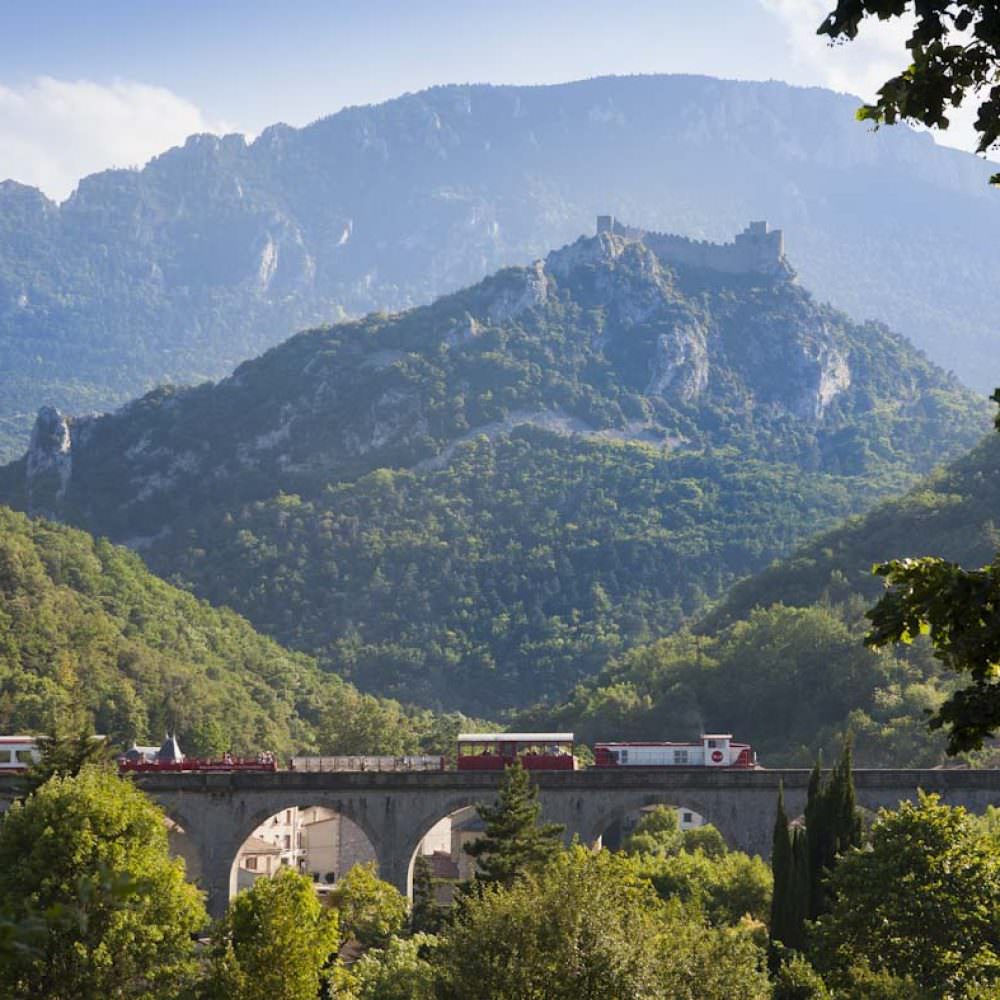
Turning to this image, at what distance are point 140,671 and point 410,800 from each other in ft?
190

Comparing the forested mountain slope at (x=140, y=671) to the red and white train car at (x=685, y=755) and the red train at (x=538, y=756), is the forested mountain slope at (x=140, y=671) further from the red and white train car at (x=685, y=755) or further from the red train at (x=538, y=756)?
the red and white train car at (x=685, y=755)

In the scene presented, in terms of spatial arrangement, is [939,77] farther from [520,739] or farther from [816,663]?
[816,663]

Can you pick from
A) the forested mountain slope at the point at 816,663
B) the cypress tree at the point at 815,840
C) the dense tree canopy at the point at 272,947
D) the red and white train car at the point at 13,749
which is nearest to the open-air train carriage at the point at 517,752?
the red and white train car at the point at 13,749

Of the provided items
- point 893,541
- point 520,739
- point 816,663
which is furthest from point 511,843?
point 893,541

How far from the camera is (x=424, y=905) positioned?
2884 inches

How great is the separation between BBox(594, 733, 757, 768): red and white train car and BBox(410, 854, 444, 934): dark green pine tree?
10.2m

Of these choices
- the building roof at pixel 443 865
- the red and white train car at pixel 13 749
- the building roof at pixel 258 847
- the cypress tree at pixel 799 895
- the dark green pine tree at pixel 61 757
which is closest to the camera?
the cypress tree at pixel 799 895

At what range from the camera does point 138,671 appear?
448 feet

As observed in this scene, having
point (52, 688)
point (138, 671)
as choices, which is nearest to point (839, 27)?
point (52, 688)

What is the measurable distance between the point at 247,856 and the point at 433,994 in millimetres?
54571

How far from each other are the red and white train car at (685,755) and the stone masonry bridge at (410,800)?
2.47 metres

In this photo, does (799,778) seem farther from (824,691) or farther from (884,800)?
(824,691)

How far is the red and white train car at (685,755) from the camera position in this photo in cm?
8512

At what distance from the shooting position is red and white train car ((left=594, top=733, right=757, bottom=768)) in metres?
85.1
